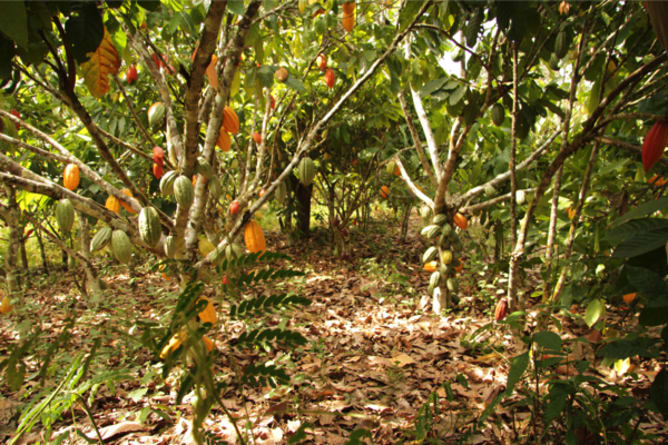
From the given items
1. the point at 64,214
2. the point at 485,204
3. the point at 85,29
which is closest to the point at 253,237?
the point at 64,214

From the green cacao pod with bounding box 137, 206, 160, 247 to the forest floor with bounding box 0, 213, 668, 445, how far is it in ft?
0.81

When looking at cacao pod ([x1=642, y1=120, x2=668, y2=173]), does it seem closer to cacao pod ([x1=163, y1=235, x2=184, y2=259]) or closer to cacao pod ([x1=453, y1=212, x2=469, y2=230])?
cacao pod ([x1=453, y1=212, x2=469, y2=230])

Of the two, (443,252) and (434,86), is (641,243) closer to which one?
(434,86)

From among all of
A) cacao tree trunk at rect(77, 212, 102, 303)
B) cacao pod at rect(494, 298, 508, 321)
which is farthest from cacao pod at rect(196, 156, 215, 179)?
cacao pod at rect(494, 298, 508, 321)

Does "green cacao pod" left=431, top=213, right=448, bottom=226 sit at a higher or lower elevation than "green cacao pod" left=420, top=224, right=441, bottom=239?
higher

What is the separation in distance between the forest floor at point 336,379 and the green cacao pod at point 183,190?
0.39 m

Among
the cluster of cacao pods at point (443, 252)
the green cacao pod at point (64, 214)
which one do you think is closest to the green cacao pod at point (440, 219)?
the cluster of cacao pods at point (443, 252)

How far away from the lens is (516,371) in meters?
0.78

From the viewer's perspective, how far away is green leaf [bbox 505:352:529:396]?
76 centimetres

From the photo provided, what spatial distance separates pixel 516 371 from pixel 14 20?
3.61ft

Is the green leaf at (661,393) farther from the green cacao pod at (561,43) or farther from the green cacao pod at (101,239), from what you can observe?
the green cacao pod at (101,239)

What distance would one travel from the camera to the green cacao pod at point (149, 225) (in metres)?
1.21

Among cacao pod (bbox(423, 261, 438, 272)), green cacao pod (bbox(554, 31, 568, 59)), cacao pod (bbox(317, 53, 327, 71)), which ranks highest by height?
cacao pod (bbox(317, 53, 327, 71))

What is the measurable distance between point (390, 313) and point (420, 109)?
142cm
